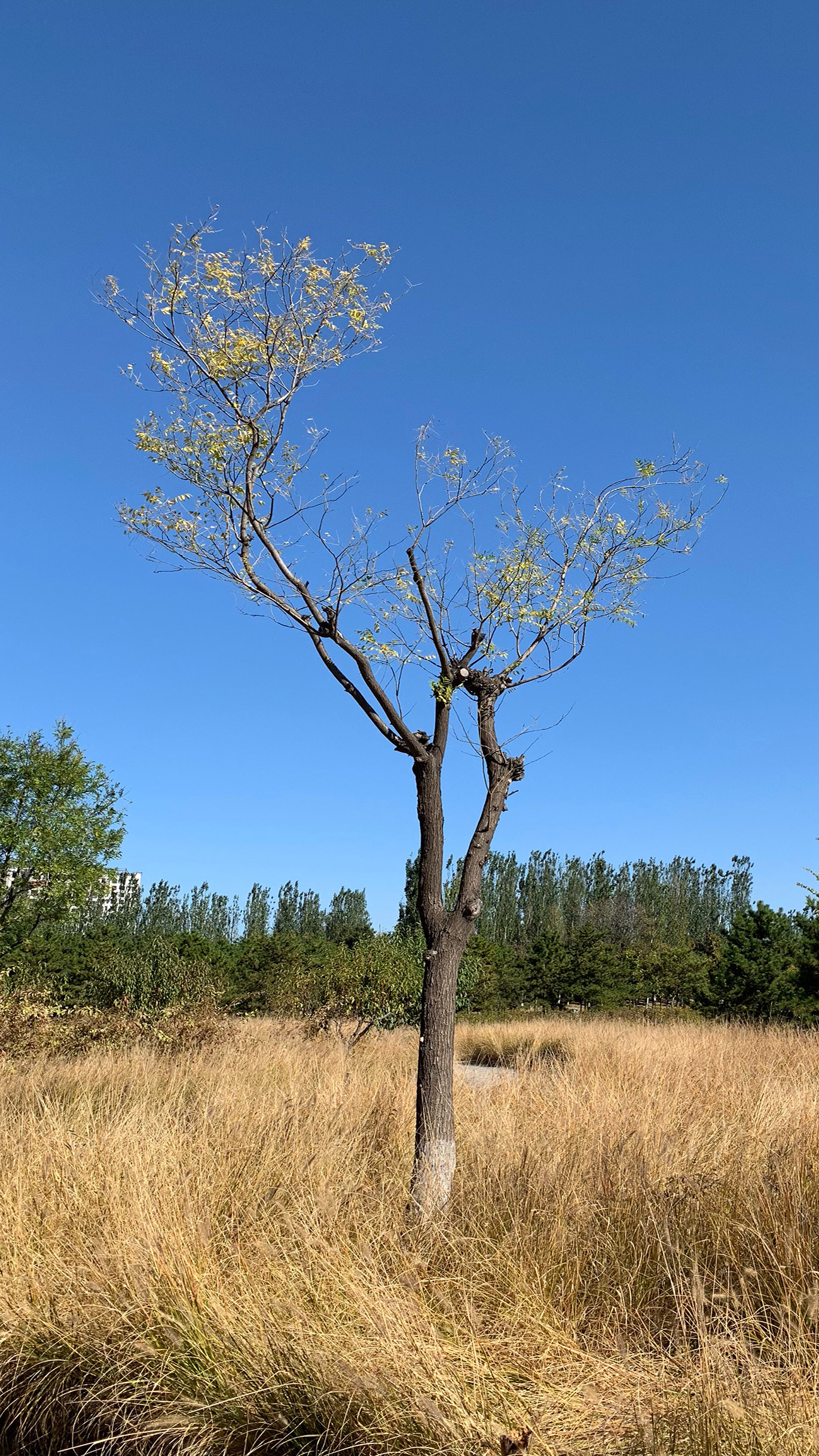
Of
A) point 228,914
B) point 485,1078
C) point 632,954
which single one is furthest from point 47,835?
point 228,914

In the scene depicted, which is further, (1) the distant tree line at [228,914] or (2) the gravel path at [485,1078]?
(1) the distant tree line at [228,914]

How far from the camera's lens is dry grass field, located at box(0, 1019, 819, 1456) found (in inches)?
110

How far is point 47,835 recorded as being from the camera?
908 inches

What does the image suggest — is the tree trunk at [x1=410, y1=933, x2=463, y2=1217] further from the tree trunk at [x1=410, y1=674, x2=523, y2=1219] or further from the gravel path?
the gravel path

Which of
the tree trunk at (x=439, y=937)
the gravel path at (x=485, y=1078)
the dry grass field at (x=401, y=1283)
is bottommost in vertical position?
the dry grass field at (x=401, y=1283)

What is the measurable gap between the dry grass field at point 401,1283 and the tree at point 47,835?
18141 mm

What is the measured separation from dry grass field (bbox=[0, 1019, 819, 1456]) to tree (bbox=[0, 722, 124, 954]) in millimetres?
18141

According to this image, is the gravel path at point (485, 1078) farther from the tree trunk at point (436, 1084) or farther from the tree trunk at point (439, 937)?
the tree trunk at point (436, 1084)

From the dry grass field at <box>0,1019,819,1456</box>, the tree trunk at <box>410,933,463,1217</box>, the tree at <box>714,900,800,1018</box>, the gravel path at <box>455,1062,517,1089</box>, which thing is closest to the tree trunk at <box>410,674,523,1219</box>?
the tree trunk at <box>410,933,463,1217</box>

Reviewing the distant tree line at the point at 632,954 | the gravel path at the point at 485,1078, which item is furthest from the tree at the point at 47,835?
the gravel path at the point at 485,1078

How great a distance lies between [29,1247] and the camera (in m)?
4.11

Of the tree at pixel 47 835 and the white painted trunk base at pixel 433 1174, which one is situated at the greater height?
the tree at pixel 47 835

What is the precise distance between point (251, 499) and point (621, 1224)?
4.52m

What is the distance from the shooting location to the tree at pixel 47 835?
23.0 metres
